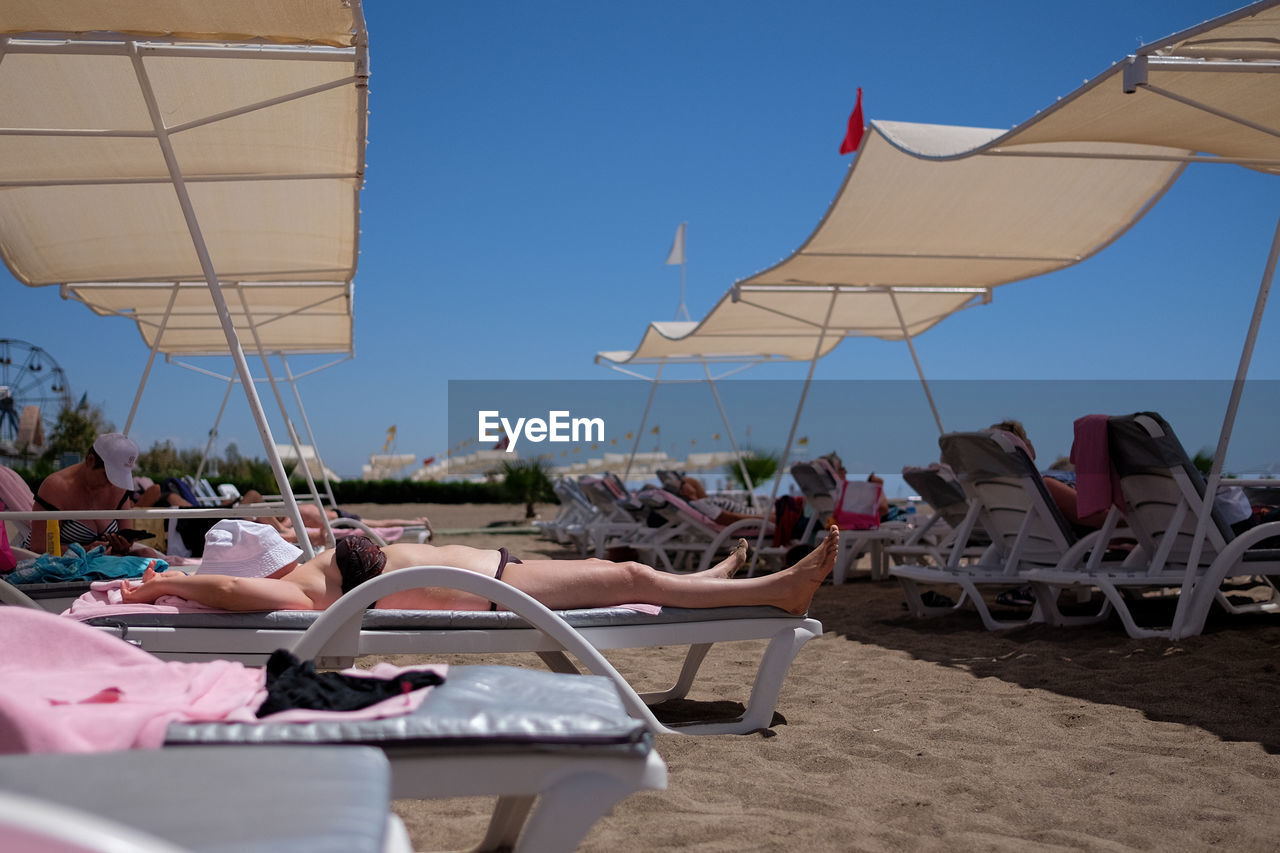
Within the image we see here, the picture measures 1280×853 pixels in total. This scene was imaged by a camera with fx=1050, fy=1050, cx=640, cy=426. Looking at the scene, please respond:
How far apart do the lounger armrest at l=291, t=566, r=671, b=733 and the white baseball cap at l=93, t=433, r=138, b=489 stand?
2494 mm

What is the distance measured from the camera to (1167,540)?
498cm

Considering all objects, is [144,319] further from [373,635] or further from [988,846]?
[988,846]

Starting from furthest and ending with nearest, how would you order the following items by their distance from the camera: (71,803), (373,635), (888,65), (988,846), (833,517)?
(888,65) → (833,517) → (373,635) → (988,846) → (71,803)

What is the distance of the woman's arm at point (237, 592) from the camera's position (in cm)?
324

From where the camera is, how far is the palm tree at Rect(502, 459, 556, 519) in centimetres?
1927

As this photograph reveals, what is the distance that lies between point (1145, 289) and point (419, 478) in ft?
67.7

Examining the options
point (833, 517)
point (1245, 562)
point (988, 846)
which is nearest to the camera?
point (988, 846)

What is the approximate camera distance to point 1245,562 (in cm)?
476

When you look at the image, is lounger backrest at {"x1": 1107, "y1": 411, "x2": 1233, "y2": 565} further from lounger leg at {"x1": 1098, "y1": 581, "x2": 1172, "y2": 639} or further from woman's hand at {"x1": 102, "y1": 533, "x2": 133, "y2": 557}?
woman's hand at {"x1": 102, "y1": 533, "x2": 133, "y2": 557}

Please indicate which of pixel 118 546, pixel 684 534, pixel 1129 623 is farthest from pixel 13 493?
pixel 684 534

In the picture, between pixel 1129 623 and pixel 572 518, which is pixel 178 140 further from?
pixel 572 518

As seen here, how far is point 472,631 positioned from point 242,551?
1069mm

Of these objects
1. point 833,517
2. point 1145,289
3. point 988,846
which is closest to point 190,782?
point 988,846

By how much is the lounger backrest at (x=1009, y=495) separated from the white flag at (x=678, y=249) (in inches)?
458
